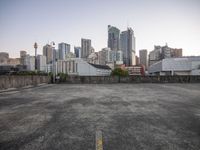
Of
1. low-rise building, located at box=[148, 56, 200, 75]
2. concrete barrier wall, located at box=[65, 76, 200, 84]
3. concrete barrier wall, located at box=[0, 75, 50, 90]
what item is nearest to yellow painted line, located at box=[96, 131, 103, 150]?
concrete barrier wall, located at box=[0, 75, 50, 90]

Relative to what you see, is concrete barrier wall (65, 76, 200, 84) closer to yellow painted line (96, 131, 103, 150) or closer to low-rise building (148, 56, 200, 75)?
yellow painted line (96, 131, 103, 150)

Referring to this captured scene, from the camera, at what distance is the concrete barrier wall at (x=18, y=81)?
15379 millimetres

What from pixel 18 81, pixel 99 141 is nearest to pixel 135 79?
pixel 18 81

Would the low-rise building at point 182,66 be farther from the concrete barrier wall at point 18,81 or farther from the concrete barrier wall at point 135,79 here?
the concrete barrier wall at point 18,81

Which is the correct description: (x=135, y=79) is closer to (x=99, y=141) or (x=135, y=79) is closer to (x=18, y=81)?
(x=18, y=81)

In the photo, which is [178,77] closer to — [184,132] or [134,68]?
[184,132]

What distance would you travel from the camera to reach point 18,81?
18.0m

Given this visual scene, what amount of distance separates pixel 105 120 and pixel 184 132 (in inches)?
98.6

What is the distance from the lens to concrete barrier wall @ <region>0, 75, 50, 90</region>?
15.4 metres

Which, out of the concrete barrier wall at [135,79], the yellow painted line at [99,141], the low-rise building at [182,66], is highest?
the low-rise building at [182,66]

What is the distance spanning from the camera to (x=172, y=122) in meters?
4.61

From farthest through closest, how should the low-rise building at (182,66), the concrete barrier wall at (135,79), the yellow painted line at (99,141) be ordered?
the low-rise building at (182,66) → the concrete barrier wall at (135,79) → the yellow painted line at (99,141)

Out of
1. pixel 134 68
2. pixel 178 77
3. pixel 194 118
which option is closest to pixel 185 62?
pixel 178 77

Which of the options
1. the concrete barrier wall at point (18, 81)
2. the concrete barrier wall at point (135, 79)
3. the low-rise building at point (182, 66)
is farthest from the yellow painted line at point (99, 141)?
the low-rise building at point (182, 66)
